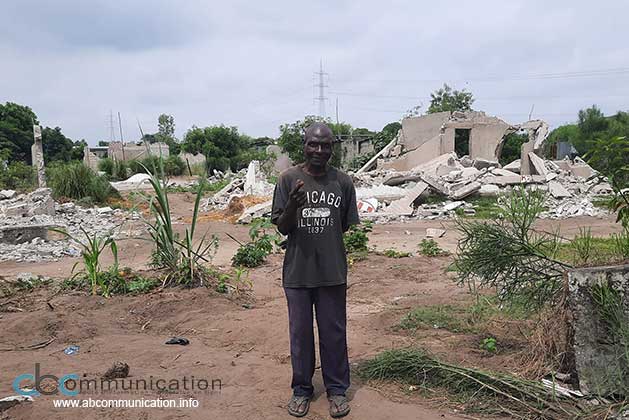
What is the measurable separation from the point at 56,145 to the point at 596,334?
5265 centimetres

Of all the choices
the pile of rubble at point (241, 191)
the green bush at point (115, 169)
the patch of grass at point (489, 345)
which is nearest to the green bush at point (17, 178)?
the green bush at point (115, 169)

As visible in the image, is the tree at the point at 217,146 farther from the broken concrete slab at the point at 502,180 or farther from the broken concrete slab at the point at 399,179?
the broken concrete slab at the point at 502,180

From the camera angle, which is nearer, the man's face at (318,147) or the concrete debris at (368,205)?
the man's face at (318,147)

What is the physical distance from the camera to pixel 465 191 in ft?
49.8

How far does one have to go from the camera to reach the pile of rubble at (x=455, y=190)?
13.8 metres

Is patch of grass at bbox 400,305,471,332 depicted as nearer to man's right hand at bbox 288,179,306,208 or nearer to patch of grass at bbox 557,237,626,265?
patch of grass at bbox 557,237,626,265

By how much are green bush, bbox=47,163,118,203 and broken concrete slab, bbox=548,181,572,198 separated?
15.8 m

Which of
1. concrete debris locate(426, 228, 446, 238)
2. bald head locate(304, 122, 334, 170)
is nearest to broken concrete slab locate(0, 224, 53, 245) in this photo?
concrete debris locate(426, 228, 446, 238)

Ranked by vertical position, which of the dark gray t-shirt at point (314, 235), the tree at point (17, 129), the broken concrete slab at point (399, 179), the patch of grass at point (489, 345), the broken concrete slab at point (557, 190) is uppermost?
the tree at point (17, 129)

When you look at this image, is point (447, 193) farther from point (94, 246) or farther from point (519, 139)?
point (519, 139)

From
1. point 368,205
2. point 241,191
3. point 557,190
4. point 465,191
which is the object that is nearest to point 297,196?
point 368,205

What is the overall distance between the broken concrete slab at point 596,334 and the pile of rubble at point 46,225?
15.4 feet

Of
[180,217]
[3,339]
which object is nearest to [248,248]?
[3,339]

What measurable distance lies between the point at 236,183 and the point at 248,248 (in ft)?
42.8
